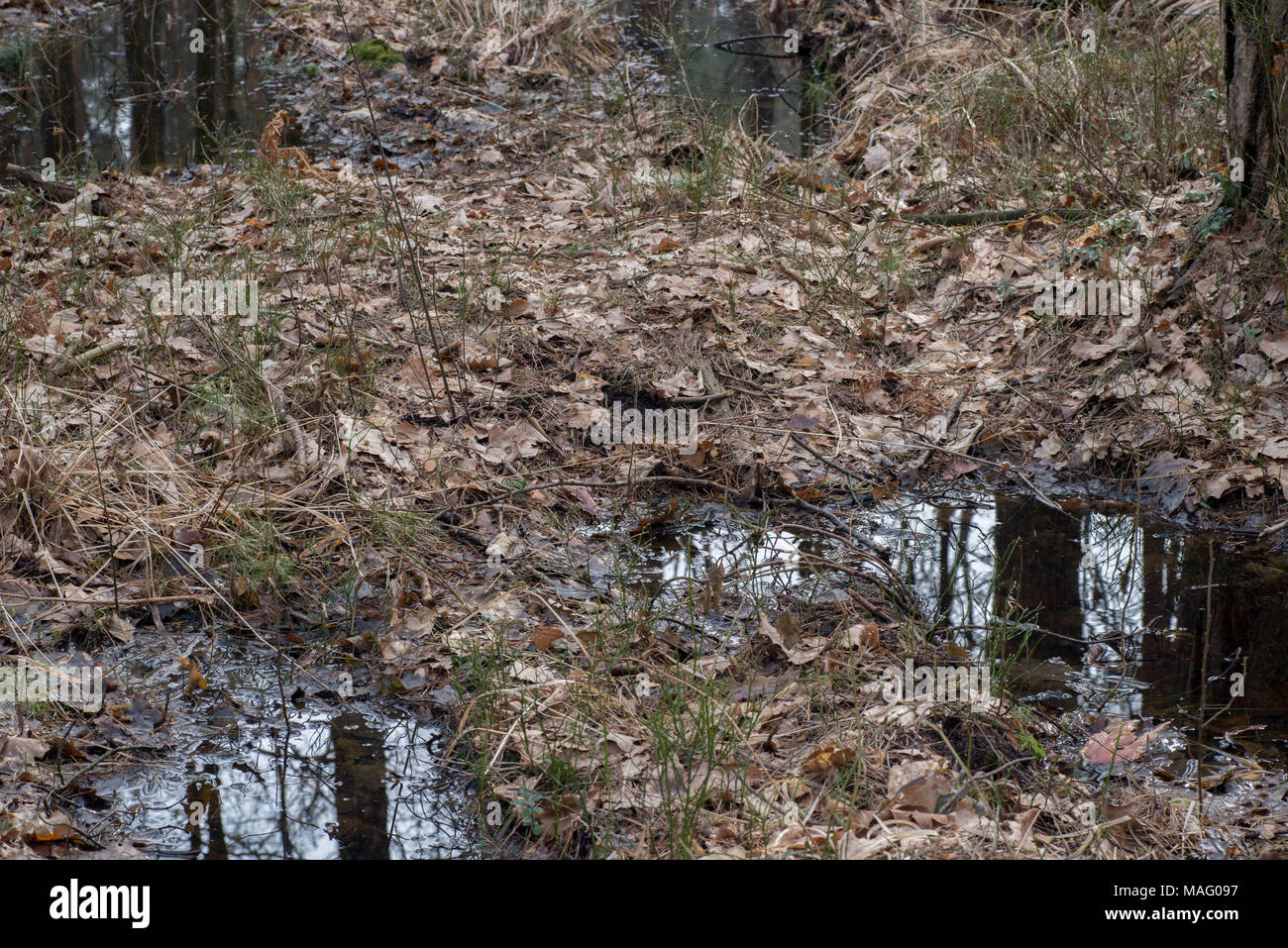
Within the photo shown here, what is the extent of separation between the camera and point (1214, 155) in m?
5.79

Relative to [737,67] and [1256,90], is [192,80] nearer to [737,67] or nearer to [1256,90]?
[737,67]

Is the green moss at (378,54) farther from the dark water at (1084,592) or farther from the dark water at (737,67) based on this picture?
the dark water at (1084,592)

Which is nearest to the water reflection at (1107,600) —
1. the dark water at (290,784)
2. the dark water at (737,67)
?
the dark water at (290,784)

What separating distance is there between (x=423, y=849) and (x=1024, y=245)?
4.86m

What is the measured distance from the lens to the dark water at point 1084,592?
3.23m

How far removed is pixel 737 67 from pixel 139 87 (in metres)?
5.92

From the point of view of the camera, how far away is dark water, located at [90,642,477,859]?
269 cm

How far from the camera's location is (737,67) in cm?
1062

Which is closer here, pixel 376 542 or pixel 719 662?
pixel 719 662

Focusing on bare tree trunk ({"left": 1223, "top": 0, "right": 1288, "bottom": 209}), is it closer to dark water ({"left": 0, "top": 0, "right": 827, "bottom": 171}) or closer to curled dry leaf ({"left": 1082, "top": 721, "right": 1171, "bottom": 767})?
curled dry leaf ({"left": 1082, "top": 721, "right": 1171, "bottom": 767})

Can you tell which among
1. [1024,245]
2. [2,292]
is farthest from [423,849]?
[1024,245]

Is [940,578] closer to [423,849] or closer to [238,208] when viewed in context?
[423,849]

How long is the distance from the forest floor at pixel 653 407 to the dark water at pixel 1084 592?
0.49ft

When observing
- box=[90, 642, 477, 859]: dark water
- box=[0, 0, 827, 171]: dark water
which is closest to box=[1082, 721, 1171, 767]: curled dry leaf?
box=[90, 642, 477, 859]: dark water
